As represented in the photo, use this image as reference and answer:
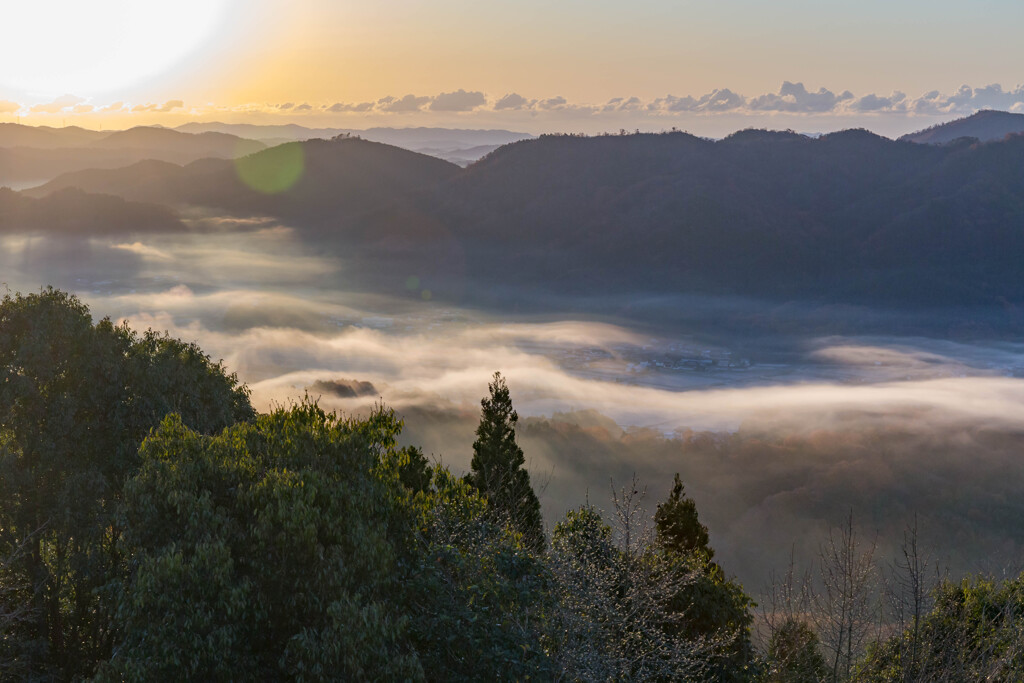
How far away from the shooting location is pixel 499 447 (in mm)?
39156

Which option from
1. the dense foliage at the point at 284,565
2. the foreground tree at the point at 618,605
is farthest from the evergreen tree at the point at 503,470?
the dense foliage at the point at 284,565

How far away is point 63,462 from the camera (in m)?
23.3

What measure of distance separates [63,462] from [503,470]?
1979cm

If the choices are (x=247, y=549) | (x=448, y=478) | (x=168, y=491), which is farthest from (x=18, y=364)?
(x=448, y=478)

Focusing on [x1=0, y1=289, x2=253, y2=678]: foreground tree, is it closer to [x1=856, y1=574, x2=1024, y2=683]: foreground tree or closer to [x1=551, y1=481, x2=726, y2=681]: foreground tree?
[x1=551, y1=481, x2=726, y2=681]: foreground tree

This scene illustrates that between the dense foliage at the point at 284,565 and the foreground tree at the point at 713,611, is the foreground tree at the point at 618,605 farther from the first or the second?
the foreground tree at the point at 713,611

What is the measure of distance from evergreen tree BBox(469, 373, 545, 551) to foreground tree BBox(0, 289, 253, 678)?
645 inches

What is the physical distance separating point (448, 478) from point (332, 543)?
12061 mm

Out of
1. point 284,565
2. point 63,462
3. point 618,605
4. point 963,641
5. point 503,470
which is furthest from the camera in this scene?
point 503,470

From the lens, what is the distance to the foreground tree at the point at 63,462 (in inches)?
869

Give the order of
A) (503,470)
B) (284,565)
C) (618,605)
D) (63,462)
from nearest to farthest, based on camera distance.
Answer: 1. (284,565)
2. (63,462)
3. (618,605)
4. (503,470)

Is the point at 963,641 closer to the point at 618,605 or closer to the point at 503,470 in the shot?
the point at 618,605

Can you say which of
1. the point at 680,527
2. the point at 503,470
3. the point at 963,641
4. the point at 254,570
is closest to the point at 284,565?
the point at 254,570

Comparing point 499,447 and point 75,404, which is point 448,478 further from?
point 75,404
